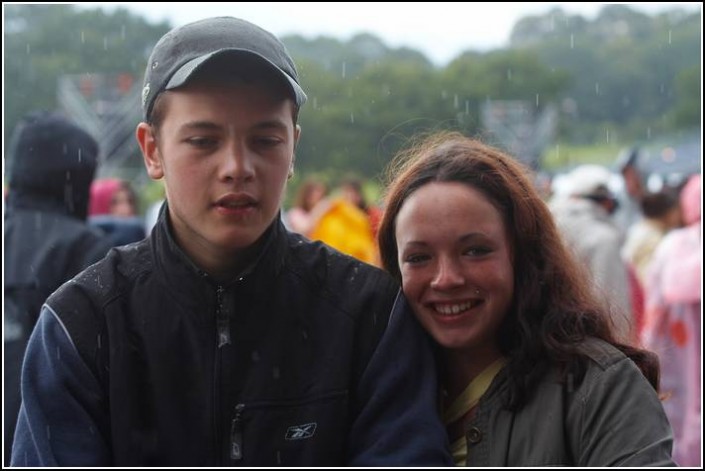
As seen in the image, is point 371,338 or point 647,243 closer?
point 371,338

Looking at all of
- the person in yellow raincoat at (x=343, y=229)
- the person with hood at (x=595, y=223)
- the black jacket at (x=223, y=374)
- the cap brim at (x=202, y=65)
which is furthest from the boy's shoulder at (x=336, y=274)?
the person in yellow raincoat at (x=343, y=229)

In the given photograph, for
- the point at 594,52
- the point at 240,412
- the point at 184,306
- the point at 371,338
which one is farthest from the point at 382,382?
the point at 594,52

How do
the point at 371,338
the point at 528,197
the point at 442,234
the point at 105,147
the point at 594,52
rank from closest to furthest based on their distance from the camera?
the point at 371,338 → the point at 442,234 → the point at 528,197 → the point at 105,147 → the point at 594,52

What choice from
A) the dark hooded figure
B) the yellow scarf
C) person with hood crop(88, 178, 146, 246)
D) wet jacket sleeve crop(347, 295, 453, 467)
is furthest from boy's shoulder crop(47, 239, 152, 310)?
person with hood crop(88, 178, 146, 246)

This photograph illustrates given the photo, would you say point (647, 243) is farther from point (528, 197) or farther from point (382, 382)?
point (382, 382)

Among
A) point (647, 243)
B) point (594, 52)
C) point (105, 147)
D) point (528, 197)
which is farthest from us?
point (594, 52)

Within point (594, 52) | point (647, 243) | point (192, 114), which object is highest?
point (594, 52)

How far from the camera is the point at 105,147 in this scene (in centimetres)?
995

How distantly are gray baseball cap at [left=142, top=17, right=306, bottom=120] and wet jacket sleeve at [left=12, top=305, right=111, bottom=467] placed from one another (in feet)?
1.73

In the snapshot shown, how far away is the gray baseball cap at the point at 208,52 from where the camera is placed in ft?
6.45

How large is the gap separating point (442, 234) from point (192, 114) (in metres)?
0.65

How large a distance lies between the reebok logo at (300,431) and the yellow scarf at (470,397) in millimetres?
376

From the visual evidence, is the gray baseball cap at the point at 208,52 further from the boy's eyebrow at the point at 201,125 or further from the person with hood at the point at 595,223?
the person with hood at the point at 595,223

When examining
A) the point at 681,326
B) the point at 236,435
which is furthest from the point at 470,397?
the point at 681,326
